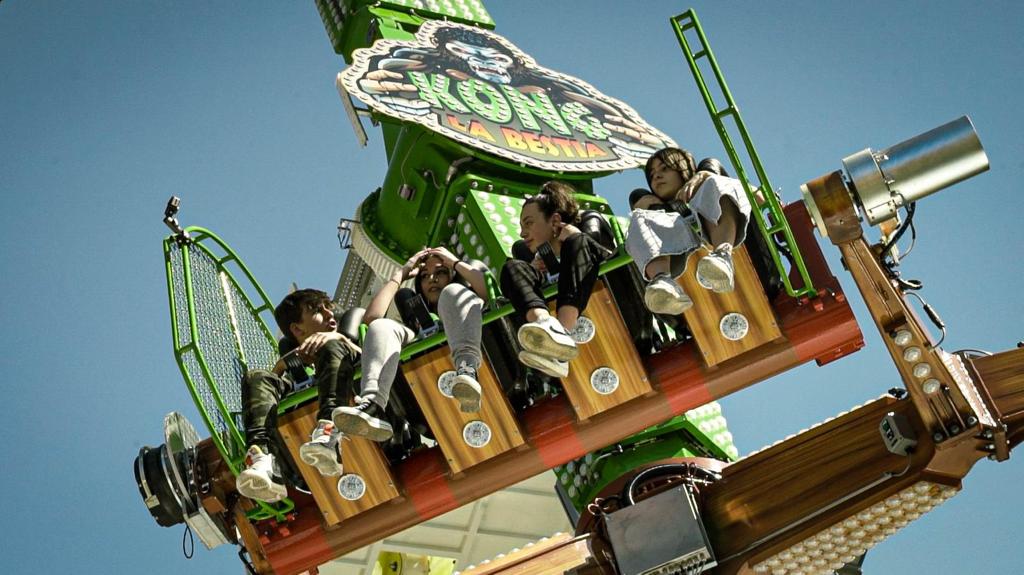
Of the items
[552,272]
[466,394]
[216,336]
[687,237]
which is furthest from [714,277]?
[216,336]

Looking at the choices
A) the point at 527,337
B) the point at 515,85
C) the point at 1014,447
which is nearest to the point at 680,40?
the point at 527,337

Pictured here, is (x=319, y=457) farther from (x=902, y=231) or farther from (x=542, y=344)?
(x=902, y=231)

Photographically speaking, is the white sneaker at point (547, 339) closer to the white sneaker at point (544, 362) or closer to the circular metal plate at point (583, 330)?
the white sneaker at point (544, 362)

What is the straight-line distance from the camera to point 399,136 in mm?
16453

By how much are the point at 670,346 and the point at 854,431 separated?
123 centimetres

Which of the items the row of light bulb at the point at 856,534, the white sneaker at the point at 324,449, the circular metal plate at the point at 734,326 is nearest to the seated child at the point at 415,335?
the white sneaker at the point at 324,449

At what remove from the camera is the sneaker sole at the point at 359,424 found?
9.43 m

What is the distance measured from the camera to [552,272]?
10055mm

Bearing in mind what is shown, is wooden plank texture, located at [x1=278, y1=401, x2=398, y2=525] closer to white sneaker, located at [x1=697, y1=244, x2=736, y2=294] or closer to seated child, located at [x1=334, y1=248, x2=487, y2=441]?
seated child, located at [x1=334, y1=248, x2=487, y2=441]

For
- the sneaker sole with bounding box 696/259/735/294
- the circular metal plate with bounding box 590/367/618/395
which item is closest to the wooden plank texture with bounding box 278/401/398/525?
the circular metal plate with bounding box 590/367/618/395

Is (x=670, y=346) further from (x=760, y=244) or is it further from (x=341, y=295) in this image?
(x=341, y=295)

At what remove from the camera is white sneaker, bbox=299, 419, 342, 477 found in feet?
31.4

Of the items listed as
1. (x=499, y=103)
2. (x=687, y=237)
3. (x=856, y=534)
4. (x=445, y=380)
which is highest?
(x=499, y=103)

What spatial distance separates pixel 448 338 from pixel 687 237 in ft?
4.81
